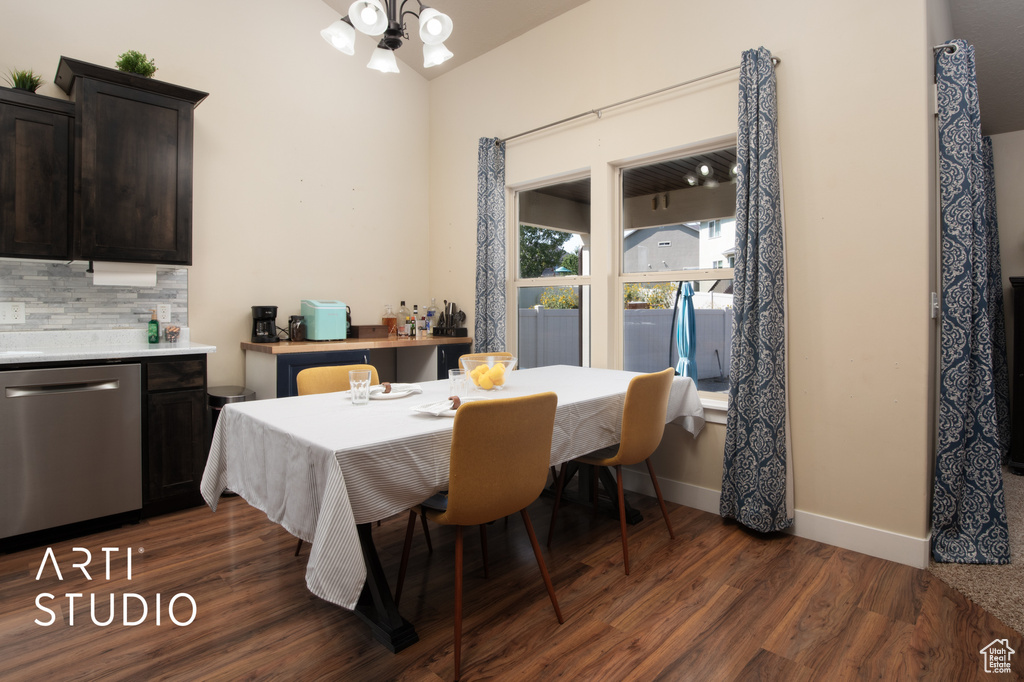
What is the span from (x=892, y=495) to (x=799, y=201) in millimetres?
1480

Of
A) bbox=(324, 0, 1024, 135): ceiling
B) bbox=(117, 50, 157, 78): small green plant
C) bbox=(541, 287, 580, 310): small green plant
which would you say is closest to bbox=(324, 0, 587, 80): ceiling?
bbox=(324, 0, 1024, 135): ceiling

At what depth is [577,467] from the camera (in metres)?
3.07

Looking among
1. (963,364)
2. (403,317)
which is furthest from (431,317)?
(963,364)

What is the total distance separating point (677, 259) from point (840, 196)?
0.95 meters

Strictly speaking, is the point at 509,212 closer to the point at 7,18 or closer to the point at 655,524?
the point at 655,524

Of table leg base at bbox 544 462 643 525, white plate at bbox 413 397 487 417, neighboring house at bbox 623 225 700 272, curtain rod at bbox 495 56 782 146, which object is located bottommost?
table leg base at bbox 544 462 643 525

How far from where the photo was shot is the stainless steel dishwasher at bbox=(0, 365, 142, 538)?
243cm

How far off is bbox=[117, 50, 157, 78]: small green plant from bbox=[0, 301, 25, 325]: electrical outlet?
4.58ft

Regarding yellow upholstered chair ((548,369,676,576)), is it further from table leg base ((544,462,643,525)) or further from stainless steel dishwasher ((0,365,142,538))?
stainless steel dishwasher ((0,365,142,538))

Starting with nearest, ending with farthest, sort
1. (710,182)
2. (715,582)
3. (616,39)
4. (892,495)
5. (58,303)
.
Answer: (715,582) < (892,495) < (58,303) < (710,182) < (616,39)

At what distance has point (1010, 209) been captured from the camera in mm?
4379

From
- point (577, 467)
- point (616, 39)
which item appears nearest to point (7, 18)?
point (616, 39)

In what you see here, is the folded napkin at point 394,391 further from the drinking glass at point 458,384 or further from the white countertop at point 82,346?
the white countertop at point 82,346

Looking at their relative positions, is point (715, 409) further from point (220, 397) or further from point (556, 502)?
point (220, 397)
